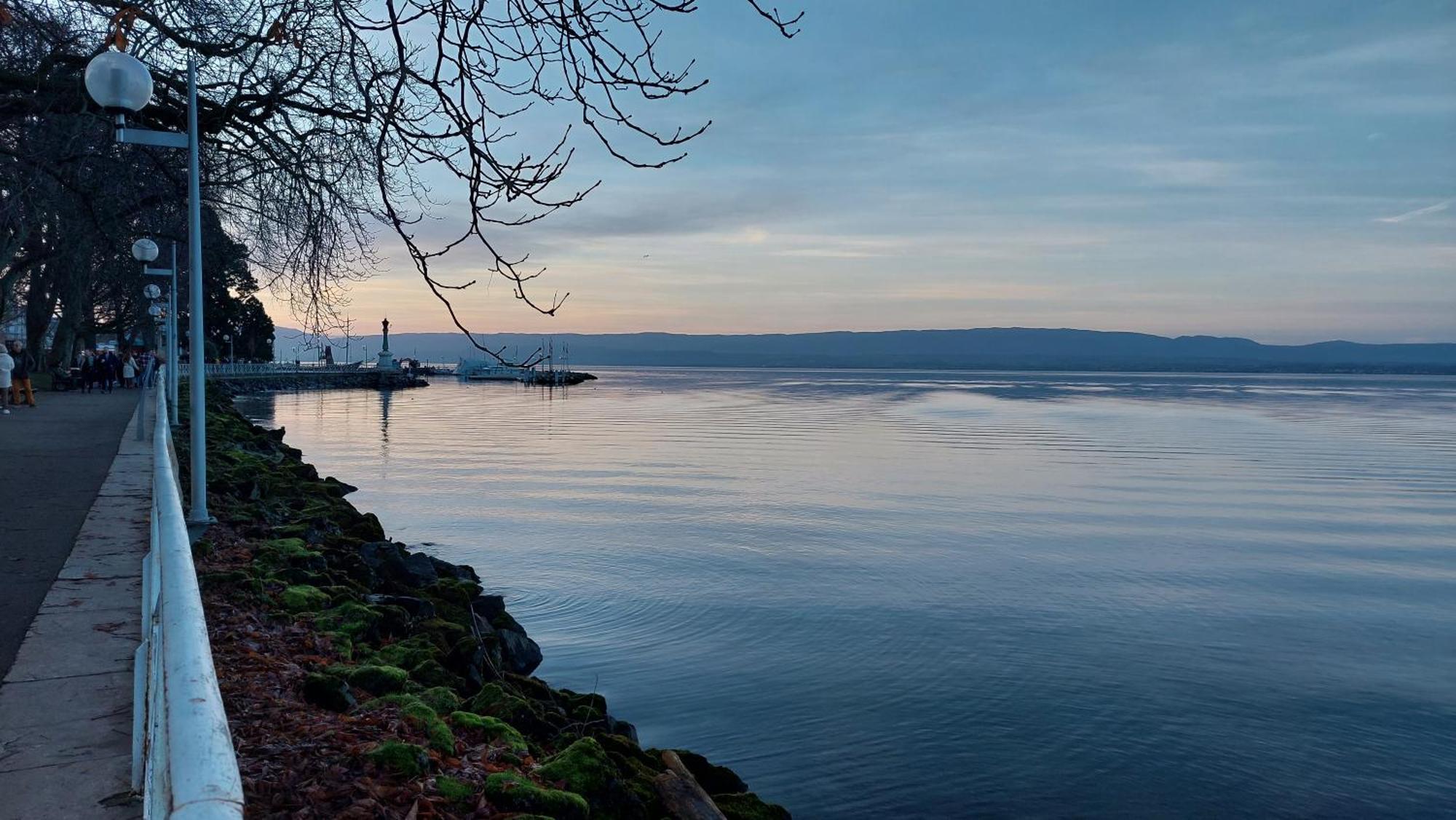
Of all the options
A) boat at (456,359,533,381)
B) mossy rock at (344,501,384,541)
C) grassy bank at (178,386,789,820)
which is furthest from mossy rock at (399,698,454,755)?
boat at (456,359,533,381)

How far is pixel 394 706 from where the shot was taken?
6.23 metres

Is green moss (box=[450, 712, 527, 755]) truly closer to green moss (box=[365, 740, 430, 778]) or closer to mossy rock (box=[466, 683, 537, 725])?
mossy rock (box=[466, 683, 537, 725])

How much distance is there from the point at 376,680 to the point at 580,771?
1.57 meters

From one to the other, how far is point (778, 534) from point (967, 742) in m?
9.97

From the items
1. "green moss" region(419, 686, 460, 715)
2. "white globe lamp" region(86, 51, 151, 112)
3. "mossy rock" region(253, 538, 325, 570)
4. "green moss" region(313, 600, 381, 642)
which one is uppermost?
"white globe lamp" region(86, 51, 151, 112)

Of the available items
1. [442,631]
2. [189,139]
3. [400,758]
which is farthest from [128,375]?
[400,758]

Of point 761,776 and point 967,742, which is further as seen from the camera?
point 967,742

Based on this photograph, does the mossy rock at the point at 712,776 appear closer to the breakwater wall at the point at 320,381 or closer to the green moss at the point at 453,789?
the green moss at the point at 453,789

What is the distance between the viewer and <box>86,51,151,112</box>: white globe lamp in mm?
7414

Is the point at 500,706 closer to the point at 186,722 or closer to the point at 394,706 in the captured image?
the point at 394,706

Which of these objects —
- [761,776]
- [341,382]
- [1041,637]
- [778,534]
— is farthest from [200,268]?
[341,382]

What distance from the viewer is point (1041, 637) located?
1302 cm

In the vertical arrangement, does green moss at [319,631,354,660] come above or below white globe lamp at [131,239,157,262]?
below

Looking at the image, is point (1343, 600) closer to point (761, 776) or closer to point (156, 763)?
point (761, 776)
